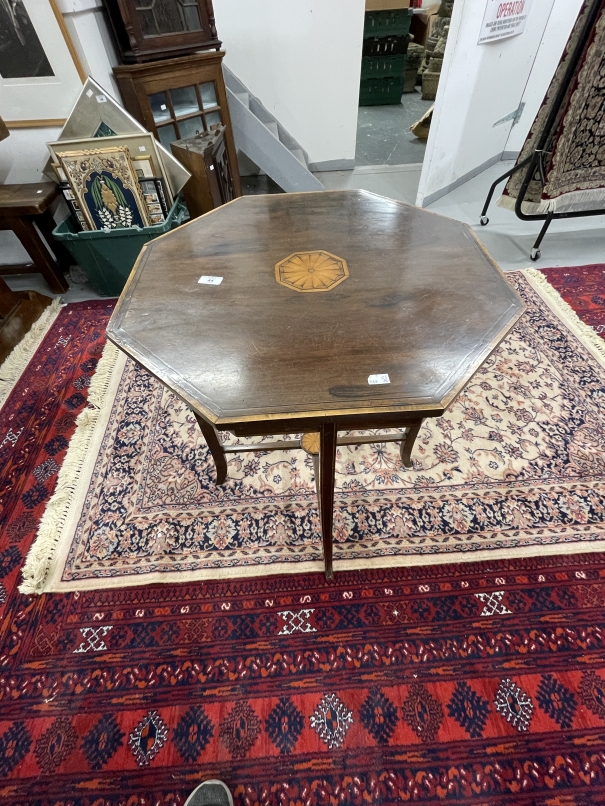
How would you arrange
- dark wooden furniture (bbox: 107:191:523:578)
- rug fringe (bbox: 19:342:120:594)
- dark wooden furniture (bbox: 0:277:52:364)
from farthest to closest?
1. dark wooden furniture (bbox: 0:277:52:364)
2. rug fringe (bbox: 19:342:120:594)
3. dark wooden furniture (bbox: 107:191:523:578)

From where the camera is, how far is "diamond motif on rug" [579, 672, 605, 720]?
3.53 ft

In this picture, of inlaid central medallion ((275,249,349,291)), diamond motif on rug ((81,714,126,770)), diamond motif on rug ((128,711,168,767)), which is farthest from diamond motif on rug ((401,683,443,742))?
inlaid central medallion ((275,249,349,291))

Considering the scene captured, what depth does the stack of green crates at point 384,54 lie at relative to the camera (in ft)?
16.3

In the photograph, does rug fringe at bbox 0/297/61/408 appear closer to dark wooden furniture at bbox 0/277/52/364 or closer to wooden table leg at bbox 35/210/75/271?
dark wooden furniture at bbox 0/277/52/364

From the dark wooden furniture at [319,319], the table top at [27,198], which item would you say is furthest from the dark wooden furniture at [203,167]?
the dark wooden furniture at [319,319]

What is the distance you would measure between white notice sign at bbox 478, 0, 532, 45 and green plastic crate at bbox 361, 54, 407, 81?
281 centimetres

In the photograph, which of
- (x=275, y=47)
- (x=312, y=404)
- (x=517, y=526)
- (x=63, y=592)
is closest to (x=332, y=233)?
(x=312, y=404)

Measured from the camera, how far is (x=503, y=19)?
107 inches

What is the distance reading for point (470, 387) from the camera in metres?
1.92

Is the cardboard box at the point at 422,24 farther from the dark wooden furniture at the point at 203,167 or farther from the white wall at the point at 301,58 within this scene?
the dark wooden furniture at the point at 203,167

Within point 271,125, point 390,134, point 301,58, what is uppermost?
point 301,58

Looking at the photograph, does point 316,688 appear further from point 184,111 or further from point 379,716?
point 184,111

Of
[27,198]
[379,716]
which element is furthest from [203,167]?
[379,716]

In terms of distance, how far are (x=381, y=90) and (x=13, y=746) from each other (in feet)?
24.4
